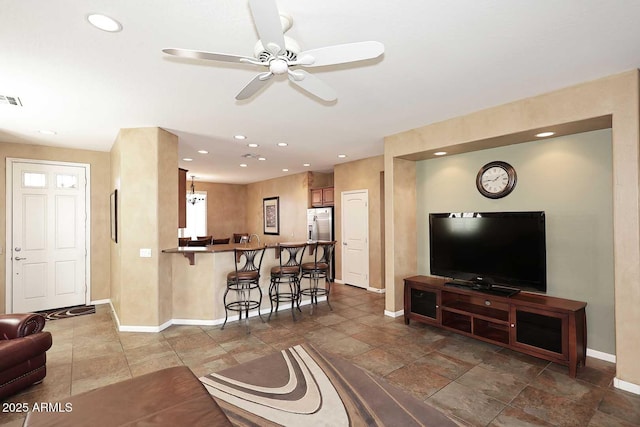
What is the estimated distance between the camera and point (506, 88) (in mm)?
3021

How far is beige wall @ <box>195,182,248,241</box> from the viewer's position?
33.3 feet

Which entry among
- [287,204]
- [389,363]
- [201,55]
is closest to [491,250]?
[389,363]

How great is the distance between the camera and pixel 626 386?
2.70 m

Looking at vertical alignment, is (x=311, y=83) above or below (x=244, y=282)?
A: above

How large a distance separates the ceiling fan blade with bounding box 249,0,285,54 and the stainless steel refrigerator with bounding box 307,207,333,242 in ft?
18.9

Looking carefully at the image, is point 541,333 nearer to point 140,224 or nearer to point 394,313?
point 394,313

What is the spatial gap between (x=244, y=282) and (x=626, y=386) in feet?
13.8

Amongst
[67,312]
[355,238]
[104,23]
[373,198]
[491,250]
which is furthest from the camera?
[355,238]

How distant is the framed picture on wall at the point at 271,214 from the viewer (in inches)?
362

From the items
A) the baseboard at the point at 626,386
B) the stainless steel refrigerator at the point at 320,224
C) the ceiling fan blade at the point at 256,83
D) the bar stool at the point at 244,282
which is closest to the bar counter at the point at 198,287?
the bar stool at the point at 244,282

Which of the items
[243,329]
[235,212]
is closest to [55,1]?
[243,329]

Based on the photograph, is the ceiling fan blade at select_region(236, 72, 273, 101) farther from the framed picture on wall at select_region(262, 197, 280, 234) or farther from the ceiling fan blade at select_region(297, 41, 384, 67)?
the framed picture on wall at select_region(262, 197, 280, 234)

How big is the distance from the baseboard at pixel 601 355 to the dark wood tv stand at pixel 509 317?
1.01 ft

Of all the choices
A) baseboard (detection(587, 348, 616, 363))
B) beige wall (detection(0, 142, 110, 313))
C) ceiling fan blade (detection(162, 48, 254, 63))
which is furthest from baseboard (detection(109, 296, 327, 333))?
baseboard (detection(587, 348, 616, 363))
